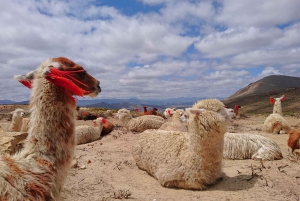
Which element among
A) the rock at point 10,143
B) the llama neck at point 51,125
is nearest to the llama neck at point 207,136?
the llama neck at point 51,125

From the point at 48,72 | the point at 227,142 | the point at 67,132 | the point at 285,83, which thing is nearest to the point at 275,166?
the point at 227,142

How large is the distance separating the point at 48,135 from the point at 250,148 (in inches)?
240

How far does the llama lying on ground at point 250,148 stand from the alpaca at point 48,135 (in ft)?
17.9

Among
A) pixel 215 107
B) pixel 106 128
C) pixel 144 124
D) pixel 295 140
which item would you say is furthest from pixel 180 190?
pixel 106 128

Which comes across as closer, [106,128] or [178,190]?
[178,190]

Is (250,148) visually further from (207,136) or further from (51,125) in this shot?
(51,125)

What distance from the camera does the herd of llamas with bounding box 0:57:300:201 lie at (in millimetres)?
2789

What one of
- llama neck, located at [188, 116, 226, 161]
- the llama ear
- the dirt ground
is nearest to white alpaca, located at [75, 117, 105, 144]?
the dirt ground

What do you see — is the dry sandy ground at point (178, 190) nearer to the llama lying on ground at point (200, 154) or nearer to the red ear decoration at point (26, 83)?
the llama lying on ground at point (200, 154)

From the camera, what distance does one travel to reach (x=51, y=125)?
304 cm

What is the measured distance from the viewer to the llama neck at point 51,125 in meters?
2.96

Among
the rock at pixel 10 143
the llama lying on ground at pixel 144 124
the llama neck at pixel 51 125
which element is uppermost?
the llama neck at pixel 51 125

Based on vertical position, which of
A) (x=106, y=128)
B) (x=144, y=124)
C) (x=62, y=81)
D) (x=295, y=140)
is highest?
(x=62, y=81)

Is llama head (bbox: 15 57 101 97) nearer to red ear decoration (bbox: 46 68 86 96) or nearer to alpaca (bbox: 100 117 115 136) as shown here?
red ear decoration (bbox: 46 68 86 96)
